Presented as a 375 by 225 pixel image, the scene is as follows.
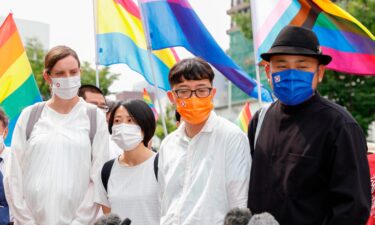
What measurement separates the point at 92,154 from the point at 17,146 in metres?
0.52

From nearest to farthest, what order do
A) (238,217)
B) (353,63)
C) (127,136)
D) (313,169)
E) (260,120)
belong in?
(238,217)
(313,169)
(260,120)
(127,136)
(353,63)

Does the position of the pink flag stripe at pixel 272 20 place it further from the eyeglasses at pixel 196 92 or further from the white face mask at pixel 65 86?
the eyeglasses at pixel 196 92

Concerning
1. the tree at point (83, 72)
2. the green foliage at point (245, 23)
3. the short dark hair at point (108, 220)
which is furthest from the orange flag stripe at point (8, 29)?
the tree at point (83, 72)

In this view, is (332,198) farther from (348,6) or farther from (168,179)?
(348,6)

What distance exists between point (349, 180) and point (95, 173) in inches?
78.7

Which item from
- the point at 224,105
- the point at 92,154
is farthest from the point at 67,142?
the point at 224,105

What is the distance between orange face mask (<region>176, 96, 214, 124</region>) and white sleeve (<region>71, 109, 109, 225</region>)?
0.98 m

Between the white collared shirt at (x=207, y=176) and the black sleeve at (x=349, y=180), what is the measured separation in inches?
23.5

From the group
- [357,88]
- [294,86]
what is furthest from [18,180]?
[357,88]

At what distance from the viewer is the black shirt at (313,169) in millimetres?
3211

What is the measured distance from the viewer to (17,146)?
4.57 meters

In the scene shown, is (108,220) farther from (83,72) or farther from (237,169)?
(83,72)

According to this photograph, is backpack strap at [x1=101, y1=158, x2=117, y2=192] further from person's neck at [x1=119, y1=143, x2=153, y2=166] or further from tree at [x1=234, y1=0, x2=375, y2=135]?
tree at [x1=234, y1=0, x2=375, y2=135]

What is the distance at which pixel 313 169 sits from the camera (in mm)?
3309
